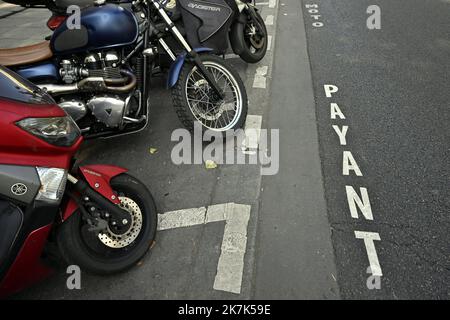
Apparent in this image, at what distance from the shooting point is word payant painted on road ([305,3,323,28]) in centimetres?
598

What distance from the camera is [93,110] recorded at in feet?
9.32

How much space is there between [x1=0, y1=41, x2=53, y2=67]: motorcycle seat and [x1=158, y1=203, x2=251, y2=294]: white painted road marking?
64.3 inches

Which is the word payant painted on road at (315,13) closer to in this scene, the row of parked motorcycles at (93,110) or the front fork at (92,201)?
the row of parked motorcycles at (93,110)

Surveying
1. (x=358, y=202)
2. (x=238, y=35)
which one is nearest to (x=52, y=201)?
(x=358, y=202)

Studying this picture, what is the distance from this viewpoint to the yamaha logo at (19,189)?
5.38 feet


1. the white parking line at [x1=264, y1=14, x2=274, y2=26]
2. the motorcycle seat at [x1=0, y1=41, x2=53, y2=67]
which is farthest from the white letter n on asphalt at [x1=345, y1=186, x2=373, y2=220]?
the white parking line at [x1=264, y1=14, x2=274, y2=26]

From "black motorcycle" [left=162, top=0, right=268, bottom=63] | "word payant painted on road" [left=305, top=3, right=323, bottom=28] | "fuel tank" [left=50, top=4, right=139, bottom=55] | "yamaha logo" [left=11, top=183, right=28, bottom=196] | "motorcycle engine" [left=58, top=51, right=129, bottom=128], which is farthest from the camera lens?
"word payant painted on road" [left=305, top=3, right=323, bottom=28]

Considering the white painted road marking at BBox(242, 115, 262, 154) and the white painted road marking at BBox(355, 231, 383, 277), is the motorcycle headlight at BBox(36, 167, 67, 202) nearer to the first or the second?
the white painted road marking at BBox(242, 115, 262, 154)

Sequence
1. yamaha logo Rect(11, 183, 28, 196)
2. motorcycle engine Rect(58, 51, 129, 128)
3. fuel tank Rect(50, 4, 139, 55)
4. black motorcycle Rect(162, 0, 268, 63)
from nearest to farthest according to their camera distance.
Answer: yamaha logo Rect(11, 183, 28, 196)
fuel tank Rect(50, 4, 139, 55)
motorcycle engine Rect(58, 51, 129, 128)
black motorcycle Rect(162, 0, 268, 63)

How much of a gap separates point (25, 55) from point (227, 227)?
7.13ft

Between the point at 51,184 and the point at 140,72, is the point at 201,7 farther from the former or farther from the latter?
the point at 51,184

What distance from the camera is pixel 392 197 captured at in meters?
2.62
